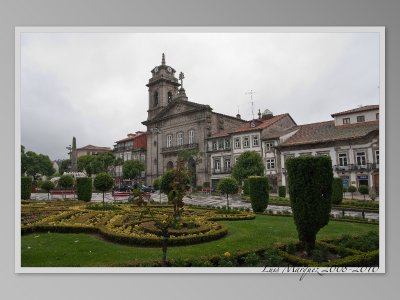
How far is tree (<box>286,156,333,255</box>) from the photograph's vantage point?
560 centimetres

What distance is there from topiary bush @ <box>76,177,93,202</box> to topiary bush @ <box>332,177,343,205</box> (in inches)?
219

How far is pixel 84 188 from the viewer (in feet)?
27.9

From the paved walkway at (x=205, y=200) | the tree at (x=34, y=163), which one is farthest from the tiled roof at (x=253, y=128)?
the tree at (x=34, y=163)

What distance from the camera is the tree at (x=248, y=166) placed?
745cm

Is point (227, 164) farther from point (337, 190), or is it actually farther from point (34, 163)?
point (34, 163)

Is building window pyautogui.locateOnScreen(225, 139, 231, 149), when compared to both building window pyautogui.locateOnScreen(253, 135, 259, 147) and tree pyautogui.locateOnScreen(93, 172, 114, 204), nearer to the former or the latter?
building window pyautogui.locateOnScreen(253, 135, 259, 147)

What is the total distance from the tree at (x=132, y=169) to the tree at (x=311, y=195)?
12.3 feet

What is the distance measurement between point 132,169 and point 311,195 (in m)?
4.31

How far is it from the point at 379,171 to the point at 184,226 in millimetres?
4010

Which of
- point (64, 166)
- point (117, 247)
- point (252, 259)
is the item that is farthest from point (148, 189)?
point (252, 259)

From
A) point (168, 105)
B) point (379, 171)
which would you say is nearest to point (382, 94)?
point (379, 171)

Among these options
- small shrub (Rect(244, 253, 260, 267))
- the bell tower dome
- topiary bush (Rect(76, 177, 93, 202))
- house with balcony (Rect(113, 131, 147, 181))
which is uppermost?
the bell tower dome

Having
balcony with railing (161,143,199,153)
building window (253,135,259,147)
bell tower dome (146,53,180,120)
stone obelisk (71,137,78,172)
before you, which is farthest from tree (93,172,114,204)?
building window (253,135,259,147)

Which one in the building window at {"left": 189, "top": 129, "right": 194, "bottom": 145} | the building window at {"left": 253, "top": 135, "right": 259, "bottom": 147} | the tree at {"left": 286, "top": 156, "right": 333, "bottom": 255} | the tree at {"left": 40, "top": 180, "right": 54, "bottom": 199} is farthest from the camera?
the building window at {"left": 189, "top": 129, "right": 194, "bottom": 145}
